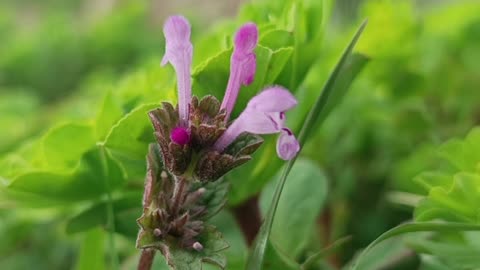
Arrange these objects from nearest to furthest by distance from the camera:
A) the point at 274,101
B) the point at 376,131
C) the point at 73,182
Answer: the point at 274,101, the point at 73,182, the point at 376,131

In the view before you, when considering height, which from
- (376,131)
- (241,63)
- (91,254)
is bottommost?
(376,131)

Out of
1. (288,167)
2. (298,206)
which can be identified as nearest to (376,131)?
(298,206)

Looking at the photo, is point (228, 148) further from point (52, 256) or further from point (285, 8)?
point (52, 256)

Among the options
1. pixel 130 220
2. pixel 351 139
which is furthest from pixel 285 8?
pixel 351 139

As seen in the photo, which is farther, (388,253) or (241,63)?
(388,253)

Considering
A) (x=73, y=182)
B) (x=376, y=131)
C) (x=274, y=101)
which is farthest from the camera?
(x=376, y=131)

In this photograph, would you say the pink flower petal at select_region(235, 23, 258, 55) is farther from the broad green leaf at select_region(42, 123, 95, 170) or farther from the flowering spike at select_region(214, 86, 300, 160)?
the broad green leaf at select_region(42, 123, 95, 170)

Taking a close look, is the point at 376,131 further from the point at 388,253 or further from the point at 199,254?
the point at 199,254
